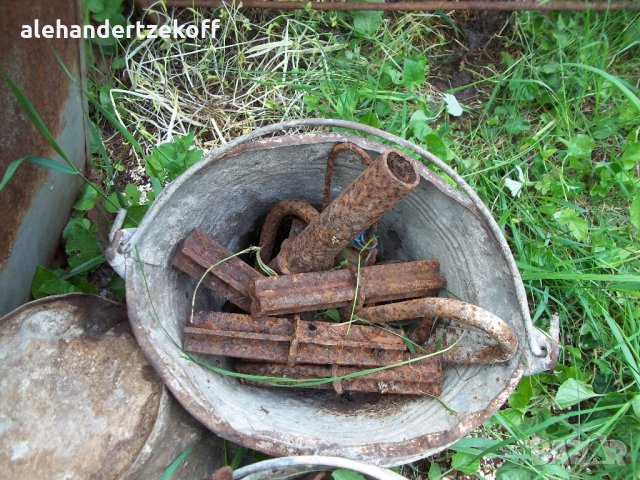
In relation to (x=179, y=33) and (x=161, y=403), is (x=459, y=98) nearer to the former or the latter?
(x=179, y=33)

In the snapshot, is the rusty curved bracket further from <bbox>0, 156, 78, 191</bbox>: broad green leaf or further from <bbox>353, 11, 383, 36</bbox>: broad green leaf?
<bbox>353, 11, 383, 36</bbox>: broad green leaf

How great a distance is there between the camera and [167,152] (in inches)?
86.0

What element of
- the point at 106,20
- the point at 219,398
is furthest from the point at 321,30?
the point at 219,398

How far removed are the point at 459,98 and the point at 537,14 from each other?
54cm

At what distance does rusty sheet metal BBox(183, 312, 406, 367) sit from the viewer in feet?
5.54

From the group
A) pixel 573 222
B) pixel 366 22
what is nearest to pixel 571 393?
pixel 573 222

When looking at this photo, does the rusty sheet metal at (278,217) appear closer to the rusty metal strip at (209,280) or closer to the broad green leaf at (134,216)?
the rusty metal strip at (209,280)

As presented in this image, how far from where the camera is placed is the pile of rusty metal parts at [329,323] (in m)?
1.68

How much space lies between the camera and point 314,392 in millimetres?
1895

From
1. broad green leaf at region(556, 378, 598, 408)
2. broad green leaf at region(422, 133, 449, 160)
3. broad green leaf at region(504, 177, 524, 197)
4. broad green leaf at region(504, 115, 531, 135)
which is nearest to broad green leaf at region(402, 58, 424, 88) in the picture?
broad green leaf at region(422, 133, 449, 160)

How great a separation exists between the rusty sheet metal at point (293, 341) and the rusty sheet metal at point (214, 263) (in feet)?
0.30

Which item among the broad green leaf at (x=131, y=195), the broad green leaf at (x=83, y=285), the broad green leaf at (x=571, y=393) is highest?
the broad green leaf at (x=131, y=195)

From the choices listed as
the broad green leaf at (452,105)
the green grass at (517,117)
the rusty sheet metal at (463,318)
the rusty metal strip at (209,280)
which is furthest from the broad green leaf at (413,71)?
the rusty metal strip at (209,280)

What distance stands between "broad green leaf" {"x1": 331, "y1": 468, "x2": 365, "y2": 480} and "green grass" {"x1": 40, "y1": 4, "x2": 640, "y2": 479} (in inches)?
29.3
